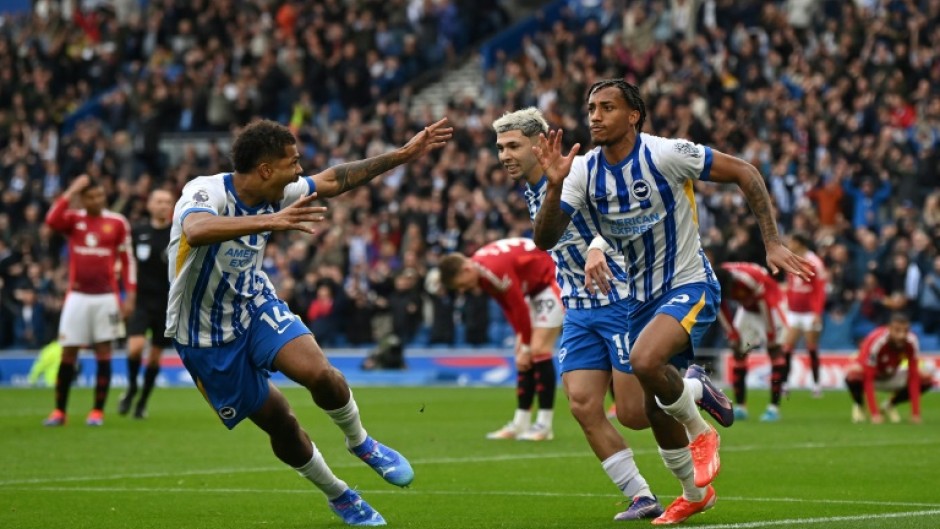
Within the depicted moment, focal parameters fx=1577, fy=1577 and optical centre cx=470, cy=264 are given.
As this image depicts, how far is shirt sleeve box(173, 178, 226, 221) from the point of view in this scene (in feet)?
28.9

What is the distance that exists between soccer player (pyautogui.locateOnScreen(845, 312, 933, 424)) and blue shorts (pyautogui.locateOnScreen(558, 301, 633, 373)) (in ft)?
A: 28.9

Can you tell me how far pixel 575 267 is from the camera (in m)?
11.0

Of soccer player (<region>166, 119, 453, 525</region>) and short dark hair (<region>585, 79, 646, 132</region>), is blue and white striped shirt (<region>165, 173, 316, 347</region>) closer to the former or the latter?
soccer player (<region>166, 119, 453, 525</region>)

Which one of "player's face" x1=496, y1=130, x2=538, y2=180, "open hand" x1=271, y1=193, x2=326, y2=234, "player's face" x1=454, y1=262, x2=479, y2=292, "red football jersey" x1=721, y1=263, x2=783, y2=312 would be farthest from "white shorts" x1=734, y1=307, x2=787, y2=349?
"open hand" x1=271, y1=193, x2=326, y2=234

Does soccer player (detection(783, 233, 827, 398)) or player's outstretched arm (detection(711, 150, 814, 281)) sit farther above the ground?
player's outstretched arm (detection(711, 150, 814, 281))

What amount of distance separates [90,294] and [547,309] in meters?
5.71

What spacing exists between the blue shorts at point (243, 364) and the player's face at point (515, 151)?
239 cm

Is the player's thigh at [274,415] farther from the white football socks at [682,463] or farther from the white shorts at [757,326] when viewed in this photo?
the white shorts at [757,326]

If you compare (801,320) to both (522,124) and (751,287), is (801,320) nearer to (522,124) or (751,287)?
(751,287)

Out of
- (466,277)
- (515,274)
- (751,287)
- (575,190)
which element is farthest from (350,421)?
(751,287)

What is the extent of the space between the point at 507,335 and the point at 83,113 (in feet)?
52.8

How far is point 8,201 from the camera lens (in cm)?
3462

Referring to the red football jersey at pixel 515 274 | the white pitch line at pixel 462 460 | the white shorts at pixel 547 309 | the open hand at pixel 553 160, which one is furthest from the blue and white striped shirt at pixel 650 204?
the white shorts at pixel 547 309

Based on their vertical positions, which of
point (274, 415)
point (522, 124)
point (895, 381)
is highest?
point (522, 124)
